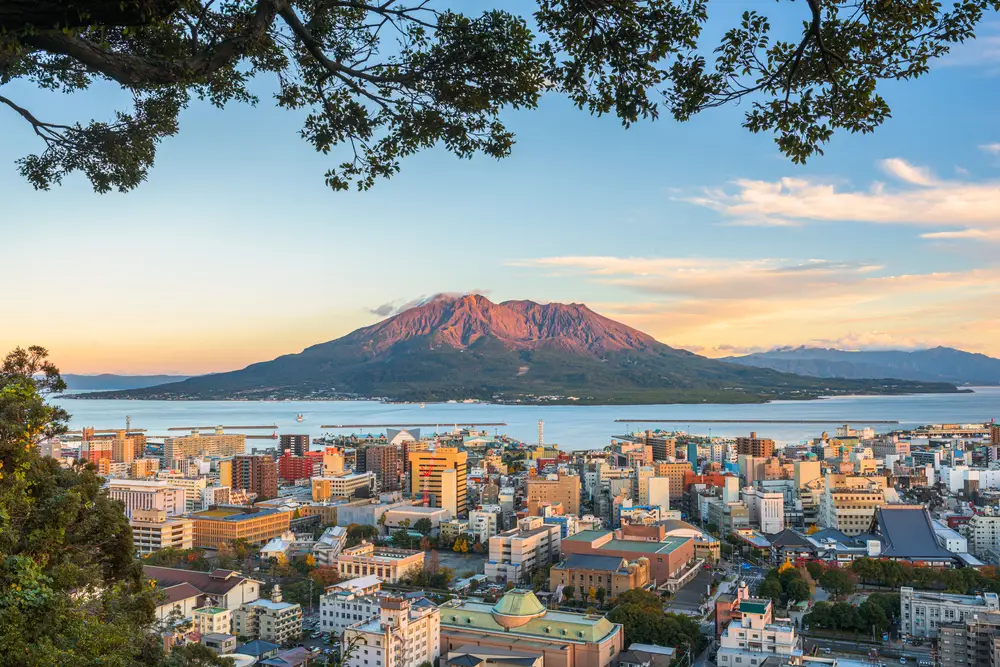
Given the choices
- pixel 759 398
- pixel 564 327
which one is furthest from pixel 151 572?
pixel 564 327

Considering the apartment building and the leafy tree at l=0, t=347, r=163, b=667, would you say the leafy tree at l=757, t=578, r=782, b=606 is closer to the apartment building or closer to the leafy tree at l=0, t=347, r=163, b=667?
the apartment building

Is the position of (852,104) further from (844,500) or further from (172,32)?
(844,500)

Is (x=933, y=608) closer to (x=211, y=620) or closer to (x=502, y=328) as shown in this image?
(x=211, y=620)

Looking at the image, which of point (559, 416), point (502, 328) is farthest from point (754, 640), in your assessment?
point (502, 328)

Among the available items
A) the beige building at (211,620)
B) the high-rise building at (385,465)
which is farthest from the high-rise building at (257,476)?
the beige building at (211,620)

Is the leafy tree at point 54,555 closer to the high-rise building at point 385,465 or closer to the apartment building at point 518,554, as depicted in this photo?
the apartment building at point 518,554

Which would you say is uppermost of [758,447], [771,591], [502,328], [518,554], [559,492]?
[502,328]
